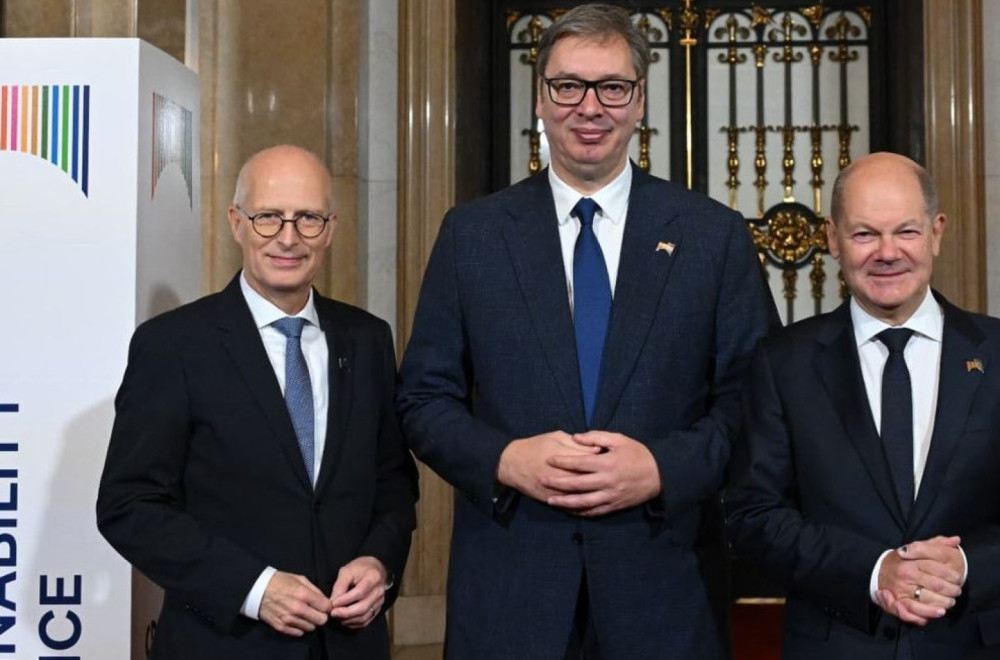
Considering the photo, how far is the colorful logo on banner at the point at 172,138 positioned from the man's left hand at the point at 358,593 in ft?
4.47

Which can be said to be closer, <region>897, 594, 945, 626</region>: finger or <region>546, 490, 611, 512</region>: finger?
<region>897, 594, 945, 626</region>: finger

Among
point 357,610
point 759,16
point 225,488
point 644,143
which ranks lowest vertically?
point 357,610

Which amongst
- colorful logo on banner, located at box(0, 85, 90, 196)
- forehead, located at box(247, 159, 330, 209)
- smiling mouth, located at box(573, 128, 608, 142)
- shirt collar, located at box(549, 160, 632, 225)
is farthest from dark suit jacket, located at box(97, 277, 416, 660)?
colorful logo on banner, located at box(0, 85, 90, 196)

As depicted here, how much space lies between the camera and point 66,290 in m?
3.55

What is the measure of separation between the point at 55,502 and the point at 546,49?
175 cm

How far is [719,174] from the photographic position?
278 inches

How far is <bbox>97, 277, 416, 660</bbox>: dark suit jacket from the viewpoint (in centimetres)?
274

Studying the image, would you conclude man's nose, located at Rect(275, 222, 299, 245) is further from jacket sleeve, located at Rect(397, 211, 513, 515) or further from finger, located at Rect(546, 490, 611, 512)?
finger, located at Rect(546, 490, 611, 512)

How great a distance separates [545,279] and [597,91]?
41cm

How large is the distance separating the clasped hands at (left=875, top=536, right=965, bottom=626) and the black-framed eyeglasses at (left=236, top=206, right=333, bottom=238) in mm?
1363

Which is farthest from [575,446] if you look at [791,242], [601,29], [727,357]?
[791,242]

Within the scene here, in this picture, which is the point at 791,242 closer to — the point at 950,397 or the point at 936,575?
the point at 950,397

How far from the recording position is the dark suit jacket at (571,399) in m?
2.79

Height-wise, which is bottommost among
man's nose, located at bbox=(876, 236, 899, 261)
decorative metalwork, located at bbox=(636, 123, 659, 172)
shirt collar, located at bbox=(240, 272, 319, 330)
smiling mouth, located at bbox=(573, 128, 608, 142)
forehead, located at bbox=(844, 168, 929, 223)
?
shirt collar, located at bbox=(240, 272, 319, 330)
